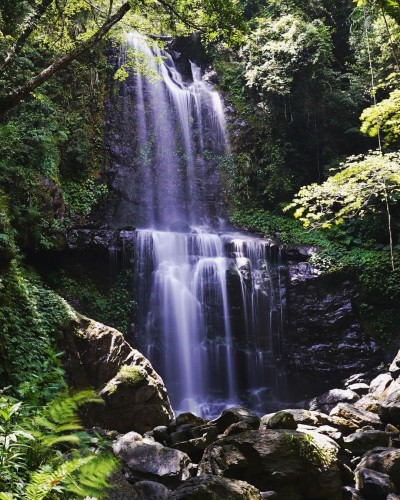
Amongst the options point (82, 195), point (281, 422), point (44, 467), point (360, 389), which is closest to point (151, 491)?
point (44, 467)

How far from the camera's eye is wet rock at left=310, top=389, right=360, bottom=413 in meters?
9.84

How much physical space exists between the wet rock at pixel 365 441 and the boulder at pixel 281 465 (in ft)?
4.76

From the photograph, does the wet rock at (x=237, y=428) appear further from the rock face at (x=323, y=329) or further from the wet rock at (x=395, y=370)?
the rock face at (x=323, y=329)

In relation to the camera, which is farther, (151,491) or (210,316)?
(210,316)

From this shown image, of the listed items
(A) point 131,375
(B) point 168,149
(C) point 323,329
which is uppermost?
(B) point 168,149

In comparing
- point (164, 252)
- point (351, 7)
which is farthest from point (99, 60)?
point (351, 7)

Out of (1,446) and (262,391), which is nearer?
(1,446)

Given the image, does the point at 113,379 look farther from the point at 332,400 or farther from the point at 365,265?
the point at 365,265

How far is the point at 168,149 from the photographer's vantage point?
65.3 feet

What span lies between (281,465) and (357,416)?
3.18 m

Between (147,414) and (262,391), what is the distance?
258 inches

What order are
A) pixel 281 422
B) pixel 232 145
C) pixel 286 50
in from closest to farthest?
pixel 281 422 → pixel 286 50 → pixel 232 145

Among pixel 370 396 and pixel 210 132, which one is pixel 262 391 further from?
pixel 210 132

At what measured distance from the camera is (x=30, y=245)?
36.6 ft
